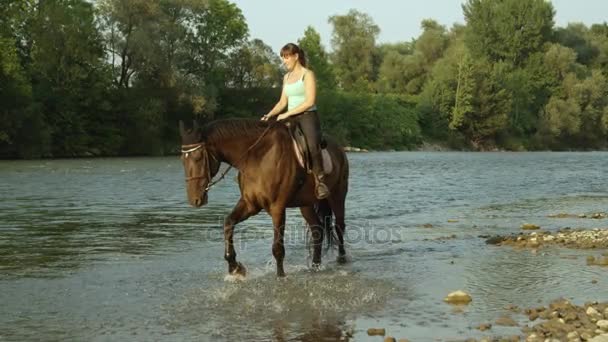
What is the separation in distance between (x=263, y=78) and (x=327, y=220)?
217 ft

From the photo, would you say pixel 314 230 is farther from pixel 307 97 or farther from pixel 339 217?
pixel 307 97

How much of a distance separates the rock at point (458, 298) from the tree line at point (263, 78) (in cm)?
5259

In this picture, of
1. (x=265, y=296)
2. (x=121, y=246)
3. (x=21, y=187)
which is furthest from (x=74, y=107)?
(x=265, y=296)

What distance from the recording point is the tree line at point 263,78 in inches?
2505

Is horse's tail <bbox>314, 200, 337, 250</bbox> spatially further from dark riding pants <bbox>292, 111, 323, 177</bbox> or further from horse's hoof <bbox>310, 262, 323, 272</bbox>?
dark riding pants <bbox>292, 111, 323, 177</bbox>

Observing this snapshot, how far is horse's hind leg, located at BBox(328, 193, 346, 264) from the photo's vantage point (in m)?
12.2

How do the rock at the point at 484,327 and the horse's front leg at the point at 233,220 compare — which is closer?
the rock at the point at 484,327

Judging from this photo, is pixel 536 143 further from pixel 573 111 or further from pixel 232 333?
pixel 232 333

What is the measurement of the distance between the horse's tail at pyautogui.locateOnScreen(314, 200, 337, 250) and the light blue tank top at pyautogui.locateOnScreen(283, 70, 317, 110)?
2.34m

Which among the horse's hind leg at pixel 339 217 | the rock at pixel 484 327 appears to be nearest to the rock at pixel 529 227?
the horse's hind leg at pixel 339 217

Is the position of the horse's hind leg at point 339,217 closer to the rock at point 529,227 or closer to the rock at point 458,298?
the rock at point 458,298

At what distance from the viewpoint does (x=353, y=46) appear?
115 meters

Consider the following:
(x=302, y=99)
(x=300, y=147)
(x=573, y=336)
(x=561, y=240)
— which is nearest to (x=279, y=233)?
(x=300, y=147)

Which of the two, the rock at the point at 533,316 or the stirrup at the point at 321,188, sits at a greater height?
the stirrup at the point at 321,188
